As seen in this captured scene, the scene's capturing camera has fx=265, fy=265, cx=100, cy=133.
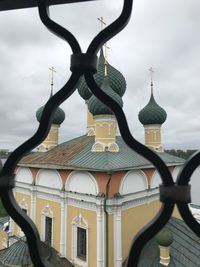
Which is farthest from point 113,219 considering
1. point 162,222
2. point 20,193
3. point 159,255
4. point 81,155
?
point 162,222

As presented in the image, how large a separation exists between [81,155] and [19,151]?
8428 mm

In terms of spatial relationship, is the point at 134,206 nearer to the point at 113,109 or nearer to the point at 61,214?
the point at 61,214

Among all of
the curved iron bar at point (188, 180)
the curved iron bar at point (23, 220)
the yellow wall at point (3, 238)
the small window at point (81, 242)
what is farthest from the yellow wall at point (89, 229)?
the curved iron bar at point (188, 180)

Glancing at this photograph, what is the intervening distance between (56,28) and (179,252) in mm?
8585

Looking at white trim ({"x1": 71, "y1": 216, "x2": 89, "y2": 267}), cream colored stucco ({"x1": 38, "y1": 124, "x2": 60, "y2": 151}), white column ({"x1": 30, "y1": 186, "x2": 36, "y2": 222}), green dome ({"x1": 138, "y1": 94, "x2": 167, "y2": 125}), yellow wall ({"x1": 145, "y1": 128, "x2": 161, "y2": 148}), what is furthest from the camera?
cream colored stucco ({"x1": 38, "y1": 124, "x2": 60, "y2": 151})

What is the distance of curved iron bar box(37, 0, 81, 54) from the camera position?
944 millimetres

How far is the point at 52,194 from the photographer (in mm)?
9594

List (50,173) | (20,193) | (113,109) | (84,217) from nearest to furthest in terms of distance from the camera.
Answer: (113,109) → (84,217) → (50,173) → (20,193)

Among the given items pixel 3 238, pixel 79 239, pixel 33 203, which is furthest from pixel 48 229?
pixel 3 238

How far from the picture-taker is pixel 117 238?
310 inches

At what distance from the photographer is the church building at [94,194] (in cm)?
790

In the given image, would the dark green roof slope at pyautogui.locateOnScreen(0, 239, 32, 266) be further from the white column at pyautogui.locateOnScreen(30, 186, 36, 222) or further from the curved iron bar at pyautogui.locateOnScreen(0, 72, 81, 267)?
the curved iron bar at pyautogui.locateOnScreen(0, 72, 81, 267)

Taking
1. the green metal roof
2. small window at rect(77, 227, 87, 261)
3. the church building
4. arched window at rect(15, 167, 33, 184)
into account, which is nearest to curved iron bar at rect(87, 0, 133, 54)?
the church building

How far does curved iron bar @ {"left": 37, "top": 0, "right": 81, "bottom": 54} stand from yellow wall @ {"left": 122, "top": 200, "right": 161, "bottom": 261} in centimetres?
781
